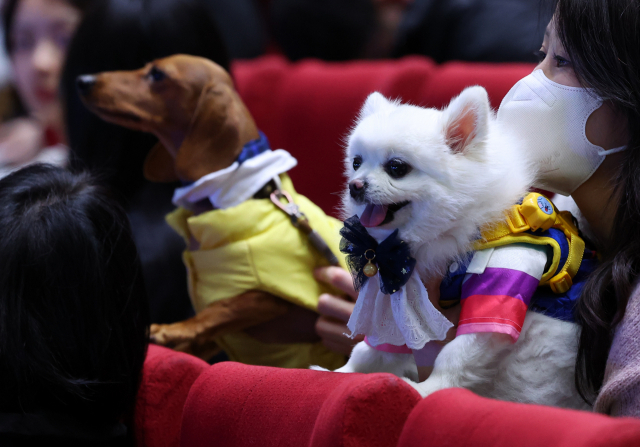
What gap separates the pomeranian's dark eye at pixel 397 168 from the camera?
58 centimetres

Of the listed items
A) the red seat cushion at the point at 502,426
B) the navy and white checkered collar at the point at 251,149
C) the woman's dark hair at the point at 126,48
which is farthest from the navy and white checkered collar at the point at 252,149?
the red seat cushion at the point at 502,426

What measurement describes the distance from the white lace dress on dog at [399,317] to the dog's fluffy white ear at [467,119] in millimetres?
142

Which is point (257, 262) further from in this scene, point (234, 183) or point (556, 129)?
point (556, 129)

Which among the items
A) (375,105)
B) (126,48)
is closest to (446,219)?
(375,105)

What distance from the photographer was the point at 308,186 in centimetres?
158

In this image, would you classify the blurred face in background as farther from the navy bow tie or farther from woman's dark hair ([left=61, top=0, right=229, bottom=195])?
the navy bow tie

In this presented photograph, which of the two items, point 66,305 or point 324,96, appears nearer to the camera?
point 66,305

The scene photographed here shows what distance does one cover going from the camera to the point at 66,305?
69cm

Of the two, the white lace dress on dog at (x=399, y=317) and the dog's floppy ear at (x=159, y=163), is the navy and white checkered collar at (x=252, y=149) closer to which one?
the dog's floppy ear at (x=159, y=163)

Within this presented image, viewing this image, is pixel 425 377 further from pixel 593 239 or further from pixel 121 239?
pixel 121 239

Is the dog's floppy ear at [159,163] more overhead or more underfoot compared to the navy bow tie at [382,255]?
more underfoot

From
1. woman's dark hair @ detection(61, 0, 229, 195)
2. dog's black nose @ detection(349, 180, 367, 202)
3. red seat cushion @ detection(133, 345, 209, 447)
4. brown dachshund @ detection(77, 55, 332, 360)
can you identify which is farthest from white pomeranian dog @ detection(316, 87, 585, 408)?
woman's dark hair @ detection(61, 0, 229, 195)

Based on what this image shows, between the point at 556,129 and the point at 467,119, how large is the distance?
0.12 meters

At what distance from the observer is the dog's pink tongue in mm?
591
